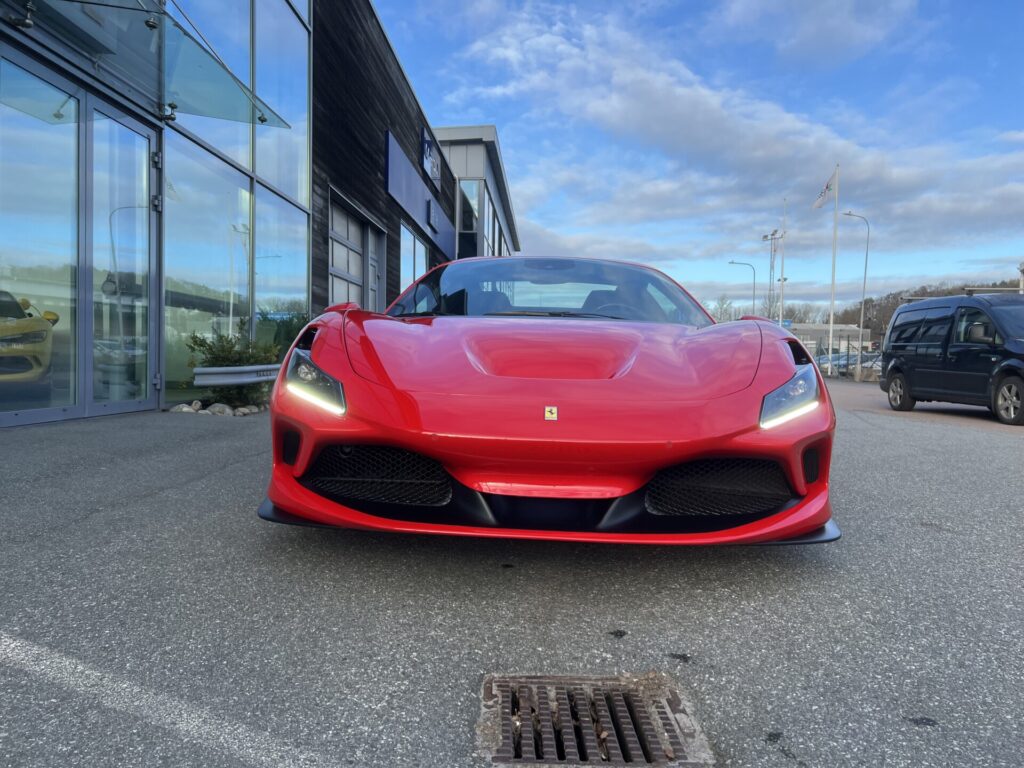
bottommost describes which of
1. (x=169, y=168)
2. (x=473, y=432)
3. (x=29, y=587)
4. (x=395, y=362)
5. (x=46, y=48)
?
(x=29, y=587)

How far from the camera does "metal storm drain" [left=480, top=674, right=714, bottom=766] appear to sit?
129 centimetres

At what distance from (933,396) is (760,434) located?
30.8ft

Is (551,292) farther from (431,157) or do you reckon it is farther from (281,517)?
(431,157)

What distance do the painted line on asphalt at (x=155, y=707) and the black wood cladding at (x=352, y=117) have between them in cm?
969

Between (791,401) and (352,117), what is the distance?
11.9 meters

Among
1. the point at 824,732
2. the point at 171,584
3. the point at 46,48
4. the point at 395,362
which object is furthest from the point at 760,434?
the point at 46,48

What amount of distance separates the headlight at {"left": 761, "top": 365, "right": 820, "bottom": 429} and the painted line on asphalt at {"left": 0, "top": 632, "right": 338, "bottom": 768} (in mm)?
1510

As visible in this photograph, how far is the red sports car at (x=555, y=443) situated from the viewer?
1956mm

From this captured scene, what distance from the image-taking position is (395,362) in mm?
2236

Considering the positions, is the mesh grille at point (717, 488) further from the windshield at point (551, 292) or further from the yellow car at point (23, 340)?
the yellow car at point (23, 340)

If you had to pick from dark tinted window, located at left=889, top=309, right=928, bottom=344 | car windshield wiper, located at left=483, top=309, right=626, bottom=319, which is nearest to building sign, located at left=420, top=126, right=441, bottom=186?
dark tinted window, located at left=889, top=309, right=928, bottom=344

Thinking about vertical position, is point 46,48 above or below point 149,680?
above

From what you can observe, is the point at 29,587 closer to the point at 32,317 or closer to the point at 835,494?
the point at 835,494

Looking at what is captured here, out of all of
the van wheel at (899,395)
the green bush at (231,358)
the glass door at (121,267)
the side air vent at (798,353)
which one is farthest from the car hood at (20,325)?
the van wheel at (899,395)
